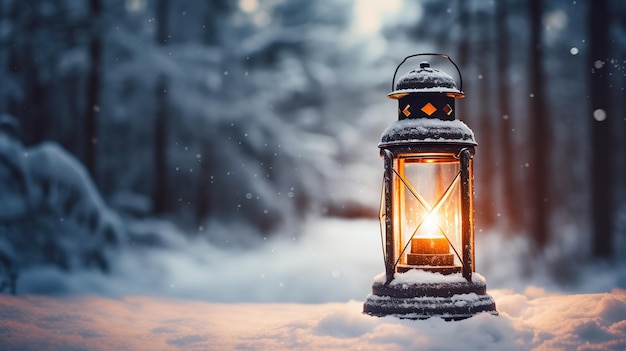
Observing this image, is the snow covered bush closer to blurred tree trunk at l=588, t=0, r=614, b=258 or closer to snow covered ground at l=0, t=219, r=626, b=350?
snow covered ground at l=0, t=219, r=626, b=350

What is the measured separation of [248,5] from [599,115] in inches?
394

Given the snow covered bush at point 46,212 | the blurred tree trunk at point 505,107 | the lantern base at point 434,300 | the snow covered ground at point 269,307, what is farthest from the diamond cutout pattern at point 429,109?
the blurred tree trunk at point 505,107

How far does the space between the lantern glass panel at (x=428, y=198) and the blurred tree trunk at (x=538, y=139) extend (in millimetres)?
8946

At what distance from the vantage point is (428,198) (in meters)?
5.35

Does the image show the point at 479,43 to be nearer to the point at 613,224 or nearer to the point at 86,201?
the point at 613,224

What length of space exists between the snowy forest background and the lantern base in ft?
17.8

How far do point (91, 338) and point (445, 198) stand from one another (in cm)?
306

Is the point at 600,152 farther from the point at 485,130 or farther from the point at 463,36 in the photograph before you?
the point at 485,130

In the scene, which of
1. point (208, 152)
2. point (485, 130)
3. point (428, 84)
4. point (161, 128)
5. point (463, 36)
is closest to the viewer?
point (428, 84)

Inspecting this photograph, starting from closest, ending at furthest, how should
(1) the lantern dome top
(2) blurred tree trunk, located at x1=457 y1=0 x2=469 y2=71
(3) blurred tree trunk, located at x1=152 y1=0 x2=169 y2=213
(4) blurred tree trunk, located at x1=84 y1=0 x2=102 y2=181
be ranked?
(1) the lantern dome top, (4) blurred tree trunk, located at x1=84 y1=0 x2=102 y2=181, (3) blurred tree trunk, located at x1=152 y1=0 x2=169 y2=213, (2) blurred tree trunk, located at x1=457 y1=0 x2=469 y2=71

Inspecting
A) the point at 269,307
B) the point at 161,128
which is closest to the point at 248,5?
the point at 161,128

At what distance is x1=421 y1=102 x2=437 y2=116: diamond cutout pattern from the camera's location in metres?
5.32

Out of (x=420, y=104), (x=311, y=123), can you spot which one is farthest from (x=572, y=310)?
(x=311, y=123)

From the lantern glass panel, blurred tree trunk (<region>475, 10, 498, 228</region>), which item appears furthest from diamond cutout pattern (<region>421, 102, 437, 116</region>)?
blurred tree trunk (<region>475, 10, 498, 228</region>)
